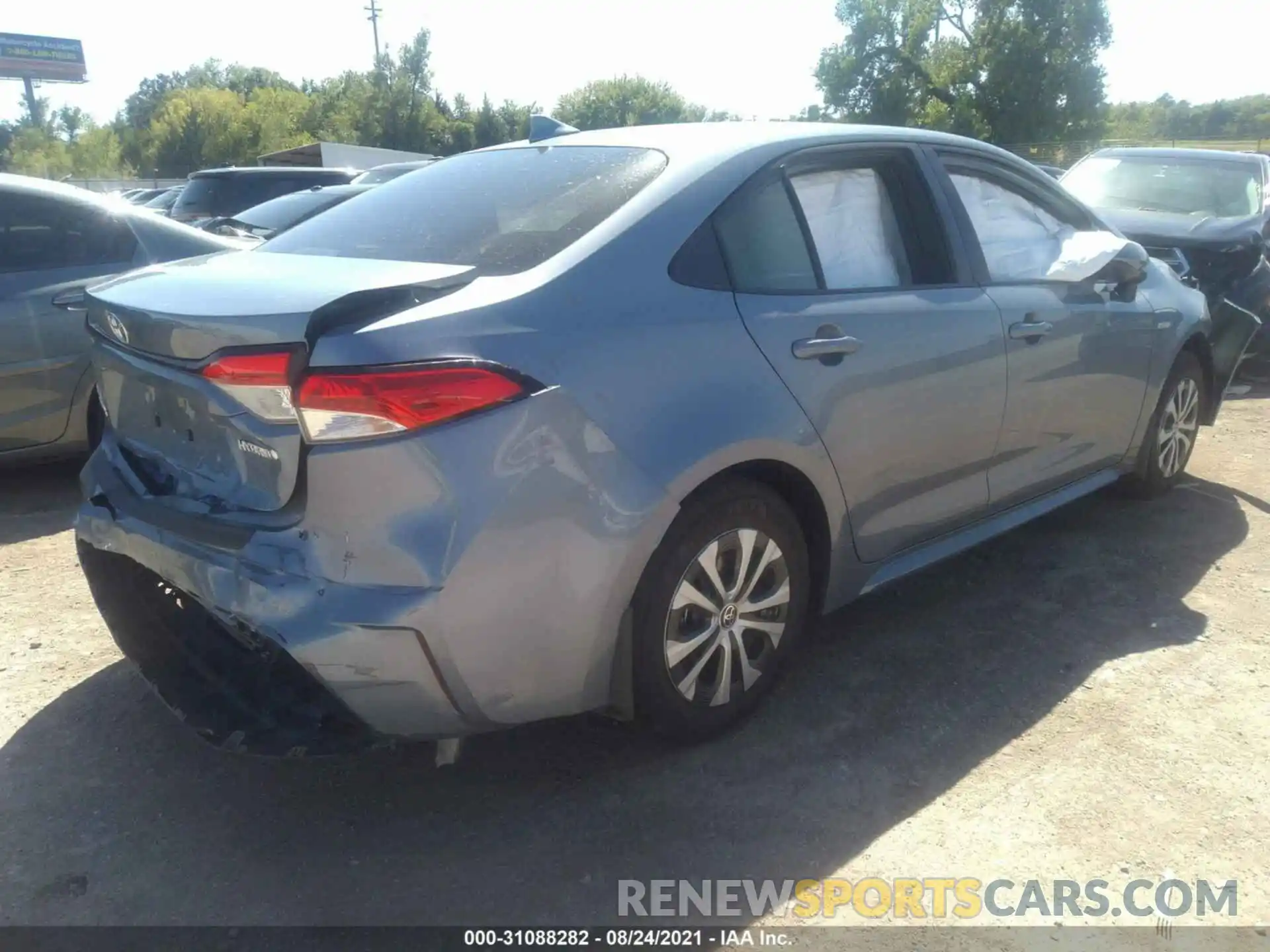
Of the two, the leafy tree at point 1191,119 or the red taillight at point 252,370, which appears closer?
the red taillight at point 252,370

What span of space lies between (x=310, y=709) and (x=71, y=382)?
319cm

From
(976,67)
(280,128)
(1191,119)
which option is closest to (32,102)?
(280,128)

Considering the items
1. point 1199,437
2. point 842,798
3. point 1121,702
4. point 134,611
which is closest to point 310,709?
point 134,611

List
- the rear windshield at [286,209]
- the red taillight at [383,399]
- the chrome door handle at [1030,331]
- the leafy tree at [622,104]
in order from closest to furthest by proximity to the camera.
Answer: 1. the red taillight at [383,399]
2. the chrome door handle at [1030,331]
3. the rear windshield at [286,209]
4. the leafy tree at [622,104]

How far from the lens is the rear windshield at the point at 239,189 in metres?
11.8

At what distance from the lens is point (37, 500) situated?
5168 mm

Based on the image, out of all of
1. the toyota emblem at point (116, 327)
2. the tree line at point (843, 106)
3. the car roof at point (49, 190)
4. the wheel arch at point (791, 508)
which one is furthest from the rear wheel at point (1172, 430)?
the tree line at point (843, 106)

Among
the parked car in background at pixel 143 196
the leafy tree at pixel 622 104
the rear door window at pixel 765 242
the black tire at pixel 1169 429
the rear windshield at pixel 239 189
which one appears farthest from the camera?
the leafy tree at pixel 622 104

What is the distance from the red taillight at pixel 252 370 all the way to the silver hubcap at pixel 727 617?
1.06 metres

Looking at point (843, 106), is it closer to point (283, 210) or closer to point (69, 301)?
point (283, 210)

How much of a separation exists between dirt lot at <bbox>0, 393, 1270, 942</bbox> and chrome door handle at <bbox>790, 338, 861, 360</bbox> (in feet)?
3.43

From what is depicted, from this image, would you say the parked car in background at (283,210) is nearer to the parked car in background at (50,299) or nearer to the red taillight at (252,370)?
the parked car in background at (50,299)

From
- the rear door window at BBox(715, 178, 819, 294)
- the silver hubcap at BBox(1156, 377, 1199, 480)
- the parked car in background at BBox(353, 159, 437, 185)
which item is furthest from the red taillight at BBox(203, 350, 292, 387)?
the parked car in background at BBox(353, 159, 437, 185)

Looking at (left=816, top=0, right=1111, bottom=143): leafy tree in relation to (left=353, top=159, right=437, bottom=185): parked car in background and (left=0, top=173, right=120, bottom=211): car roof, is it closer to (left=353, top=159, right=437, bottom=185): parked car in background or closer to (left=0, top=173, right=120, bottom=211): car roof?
(left=353, top=159, right=437, bottom=185): parked car in background
